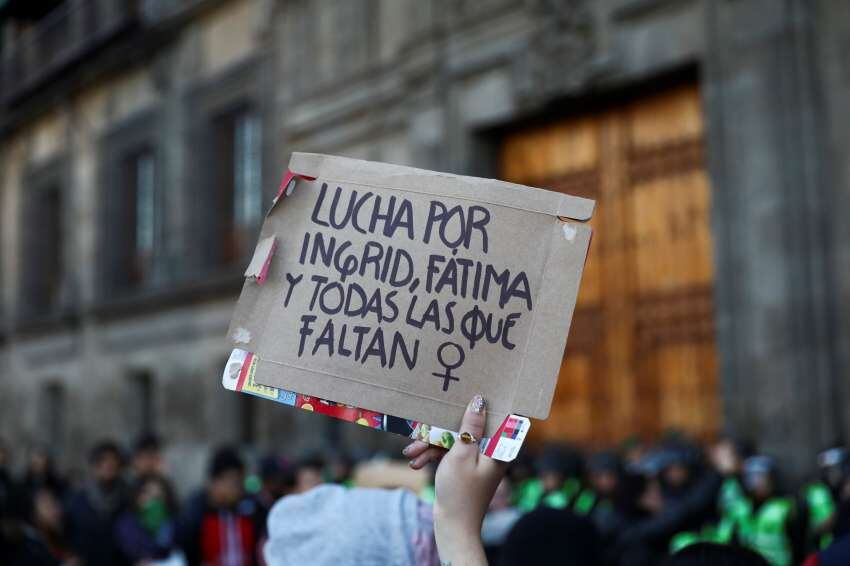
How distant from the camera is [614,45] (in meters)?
11.3

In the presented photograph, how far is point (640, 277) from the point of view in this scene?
38.3ft

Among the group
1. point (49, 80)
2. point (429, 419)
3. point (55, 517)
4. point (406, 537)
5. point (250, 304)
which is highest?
point (49, 80)

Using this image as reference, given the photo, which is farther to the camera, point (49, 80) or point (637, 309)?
point (49, 80)

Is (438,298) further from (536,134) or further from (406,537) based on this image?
(536,134)

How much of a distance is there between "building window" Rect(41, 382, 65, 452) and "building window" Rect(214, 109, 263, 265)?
25.4 feet

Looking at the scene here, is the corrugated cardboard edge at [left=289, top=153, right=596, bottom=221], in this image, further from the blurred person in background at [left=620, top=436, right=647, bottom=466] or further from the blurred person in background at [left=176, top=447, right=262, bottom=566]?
the blurred person in background at [left=620, top=436, right=647, bottom=466]

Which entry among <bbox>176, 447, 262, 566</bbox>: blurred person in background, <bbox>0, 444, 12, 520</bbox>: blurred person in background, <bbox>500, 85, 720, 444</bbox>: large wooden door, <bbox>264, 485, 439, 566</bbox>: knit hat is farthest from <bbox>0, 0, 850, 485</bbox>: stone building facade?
<bbox>264, 485, 439, 566</bbox>: knit hat

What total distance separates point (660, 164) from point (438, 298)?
953 centimetres

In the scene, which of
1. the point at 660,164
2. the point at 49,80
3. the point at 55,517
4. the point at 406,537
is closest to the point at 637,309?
the point at 660,164

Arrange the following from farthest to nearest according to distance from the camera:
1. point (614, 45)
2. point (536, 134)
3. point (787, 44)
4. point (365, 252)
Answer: point (536, 134)
point (614, 45)
point (787, 44)
point (365, 252)

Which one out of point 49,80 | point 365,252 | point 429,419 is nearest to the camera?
point 429,419

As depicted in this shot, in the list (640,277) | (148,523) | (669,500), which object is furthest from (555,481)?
(640,277)

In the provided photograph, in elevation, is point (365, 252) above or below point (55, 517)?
above

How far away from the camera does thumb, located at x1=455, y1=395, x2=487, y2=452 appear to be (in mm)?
2273
